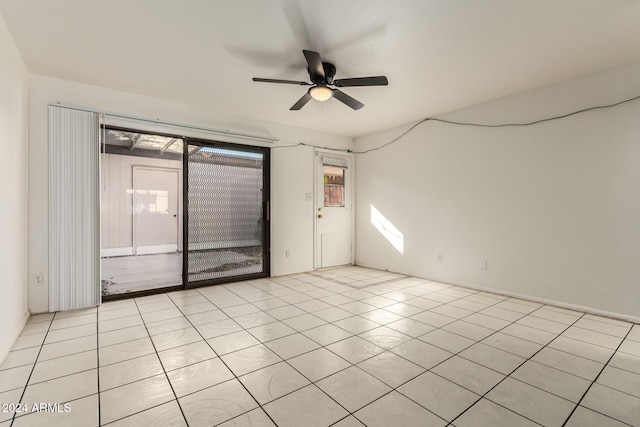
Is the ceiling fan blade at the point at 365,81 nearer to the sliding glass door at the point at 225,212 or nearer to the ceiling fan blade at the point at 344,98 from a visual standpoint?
the ceiling fan blade at the point at 344,98

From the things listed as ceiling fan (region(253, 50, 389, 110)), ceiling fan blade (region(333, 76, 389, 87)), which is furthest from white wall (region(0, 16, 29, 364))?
ceiling fan blade (region(333, 76, 389, 87))

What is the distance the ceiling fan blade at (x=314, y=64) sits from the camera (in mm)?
2441

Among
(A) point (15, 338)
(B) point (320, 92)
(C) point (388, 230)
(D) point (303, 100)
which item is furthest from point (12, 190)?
(C) point (388, 230)

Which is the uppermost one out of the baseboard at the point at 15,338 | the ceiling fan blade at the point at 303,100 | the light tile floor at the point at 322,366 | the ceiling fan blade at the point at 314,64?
the ceiling fan blade at the point at 314,64

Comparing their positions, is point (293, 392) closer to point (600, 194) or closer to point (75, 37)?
point (75, 37)

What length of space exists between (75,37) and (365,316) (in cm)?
388

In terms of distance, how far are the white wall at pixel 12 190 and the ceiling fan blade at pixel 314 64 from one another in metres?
2.43

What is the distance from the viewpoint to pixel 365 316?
10.5 feet

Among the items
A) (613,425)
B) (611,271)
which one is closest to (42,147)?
(613,425)

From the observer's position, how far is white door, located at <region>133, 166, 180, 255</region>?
7434mm

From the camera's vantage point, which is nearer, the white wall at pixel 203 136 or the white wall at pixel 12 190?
the white wall at pixel 12 190

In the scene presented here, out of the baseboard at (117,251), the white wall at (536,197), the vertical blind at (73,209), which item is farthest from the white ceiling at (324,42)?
the baseboard at (117,251)

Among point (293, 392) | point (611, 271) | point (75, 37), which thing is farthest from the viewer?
point (611, 271)

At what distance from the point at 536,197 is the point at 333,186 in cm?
335
